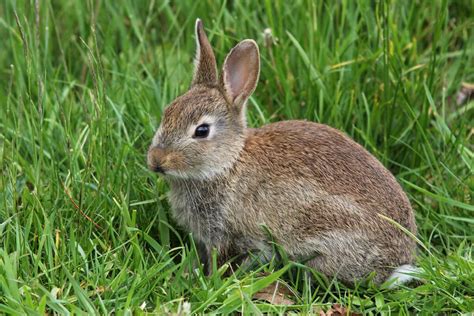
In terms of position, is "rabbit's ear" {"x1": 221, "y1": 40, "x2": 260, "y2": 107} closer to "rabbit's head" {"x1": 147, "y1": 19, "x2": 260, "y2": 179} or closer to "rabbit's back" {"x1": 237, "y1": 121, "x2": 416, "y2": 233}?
"rabbit's head" {"x1": 147, "y1": 19, "x2": 260, "y2": 179}

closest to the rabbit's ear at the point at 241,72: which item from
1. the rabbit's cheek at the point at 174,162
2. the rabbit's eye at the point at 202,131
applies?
the rabbit's eye at the point at 202,131

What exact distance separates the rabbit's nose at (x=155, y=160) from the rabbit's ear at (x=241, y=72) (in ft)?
1.72

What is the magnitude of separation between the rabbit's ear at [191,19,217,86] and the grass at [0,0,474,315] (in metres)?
0.53

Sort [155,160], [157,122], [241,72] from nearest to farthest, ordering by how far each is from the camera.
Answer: [155,160], [241,72], [157,122]

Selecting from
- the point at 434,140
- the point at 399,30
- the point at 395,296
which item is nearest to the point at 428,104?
the point at 434,140

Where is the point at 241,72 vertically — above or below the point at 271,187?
above

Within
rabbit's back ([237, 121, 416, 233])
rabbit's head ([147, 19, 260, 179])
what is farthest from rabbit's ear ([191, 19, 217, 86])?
rabbit's back ([237, 121, 416, 233])

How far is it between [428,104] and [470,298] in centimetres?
141

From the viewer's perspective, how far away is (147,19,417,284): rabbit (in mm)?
4574

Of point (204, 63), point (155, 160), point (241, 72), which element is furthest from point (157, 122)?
point (155, 160)

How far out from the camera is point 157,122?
528cm

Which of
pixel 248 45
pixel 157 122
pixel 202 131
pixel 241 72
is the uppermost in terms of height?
pixel 248 45

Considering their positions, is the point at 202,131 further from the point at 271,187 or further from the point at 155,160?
the point at 271,187

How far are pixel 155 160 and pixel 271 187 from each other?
2.08 ft
